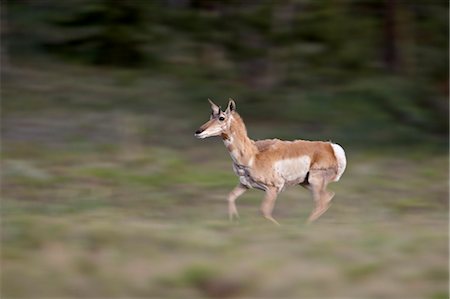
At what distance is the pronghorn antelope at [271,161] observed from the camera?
9.67m

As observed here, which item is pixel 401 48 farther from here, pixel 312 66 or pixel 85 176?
pixel 85 176

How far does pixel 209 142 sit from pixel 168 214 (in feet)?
18.6

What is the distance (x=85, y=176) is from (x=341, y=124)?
573 centimetres

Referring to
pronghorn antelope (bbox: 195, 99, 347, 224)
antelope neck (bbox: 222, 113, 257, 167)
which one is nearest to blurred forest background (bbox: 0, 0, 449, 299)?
pronghorn antelope (bbox: 195, 99, 347, 224)

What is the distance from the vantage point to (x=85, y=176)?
540 inches

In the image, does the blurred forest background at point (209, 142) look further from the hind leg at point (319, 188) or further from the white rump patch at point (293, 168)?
the white rump patch at point (293, 168)

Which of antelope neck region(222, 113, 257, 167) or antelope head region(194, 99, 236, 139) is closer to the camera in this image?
antelope head region(194, 99, 236, 139)

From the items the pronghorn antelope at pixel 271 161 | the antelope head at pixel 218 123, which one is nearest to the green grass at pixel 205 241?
the pronghorn antelope at pixel 271 161

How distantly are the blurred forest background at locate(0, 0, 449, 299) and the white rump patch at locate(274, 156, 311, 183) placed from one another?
551 millimetres

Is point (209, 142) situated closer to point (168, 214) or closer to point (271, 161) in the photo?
point (168, 214)

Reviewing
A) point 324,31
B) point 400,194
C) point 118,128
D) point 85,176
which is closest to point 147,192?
point 85,176

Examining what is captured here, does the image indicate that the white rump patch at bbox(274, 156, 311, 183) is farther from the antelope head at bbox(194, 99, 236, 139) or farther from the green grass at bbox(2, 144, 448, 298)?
the antelope head at bbox(194, 99, 236, 139)

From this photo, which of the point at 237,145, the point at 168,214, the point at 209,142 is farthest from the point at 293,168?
the point at 209,142

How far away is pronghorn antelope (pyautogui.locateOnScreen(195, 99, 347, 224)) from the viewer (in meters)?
9.67
